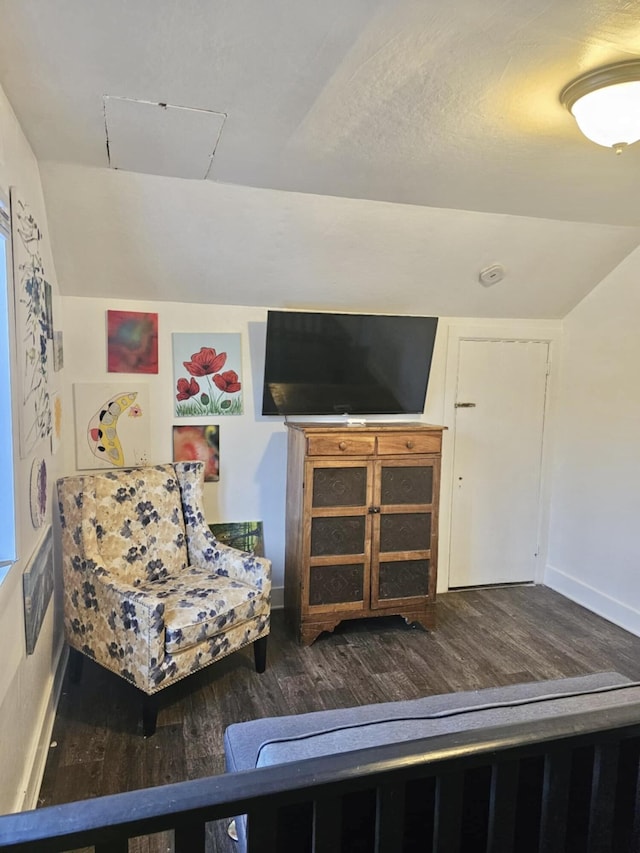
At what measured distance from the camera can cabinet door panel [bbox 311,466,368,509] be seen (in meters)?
3.15

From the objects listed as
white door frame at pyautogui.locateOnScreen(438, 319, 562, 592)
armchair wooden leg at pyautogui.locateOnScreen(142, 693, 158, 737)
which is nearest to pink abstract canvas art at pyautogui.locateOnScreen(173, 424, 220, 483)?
armchair wooden leg at pyautogui.locateOnScreen(142, 693, 158, 737)

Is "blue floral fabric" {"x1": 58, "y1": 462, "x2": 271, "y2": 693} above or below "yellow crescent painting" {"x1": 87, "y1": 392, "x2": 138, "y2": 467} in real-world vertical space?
below

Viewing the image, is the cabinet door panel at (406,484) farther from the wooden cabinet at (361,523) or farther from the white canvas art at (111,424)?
the white canvas art at (111,424)

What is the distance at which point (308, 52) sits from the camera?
1.59 m

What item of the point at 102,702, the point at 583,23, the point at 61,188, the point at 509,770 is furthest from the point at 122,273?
the point at 509,770

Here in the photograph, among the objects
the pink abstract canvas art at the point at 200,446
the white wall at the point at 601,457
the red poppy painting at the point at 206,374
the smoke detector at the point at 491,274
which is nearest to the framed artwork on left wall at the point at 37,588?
the pink abstract canvas art at the point at 200,446

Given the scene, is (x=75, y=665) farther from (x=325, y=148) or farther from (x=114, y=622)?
(x=325, y=148)

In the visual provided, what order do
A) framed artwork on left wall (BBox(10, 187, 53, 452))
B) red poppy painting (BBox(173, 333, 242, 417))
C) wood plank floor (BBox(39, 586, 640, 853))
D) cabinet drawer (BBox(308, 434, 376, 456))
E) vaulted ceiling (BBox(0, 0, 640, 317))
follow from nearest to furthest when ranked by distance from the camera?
vaulted ceiling (BBox(0, 0, 640, 317)) → framed artwork on left wall (BBox(10, 187, 53, 452)) → wood plank floor (BBox(39, 586, 640, 853)) → cabinet drawer (BBox(308, 434, 376, 456)) → red poppy painting (BBox(173, 333, 242, 417))

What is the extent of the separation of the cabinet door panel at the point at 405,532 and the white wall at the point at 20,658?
1792 millimetres

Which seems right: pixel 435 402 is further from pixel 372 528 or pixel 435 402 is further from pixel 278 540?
pixel 278 540

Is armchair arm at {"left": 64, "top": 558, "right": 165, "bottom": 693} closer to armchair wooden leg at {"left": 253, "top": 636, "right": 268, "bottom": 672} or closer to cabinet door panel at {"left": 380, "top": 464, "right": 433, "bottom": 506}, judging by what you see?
armchair wooden leg at {"left": 253, "top": 636, "right": 268, "bottom": 672}

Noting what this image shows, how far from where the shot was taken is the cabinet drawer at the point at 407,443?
324 centimetres

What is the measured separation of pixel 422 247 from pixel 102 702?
9.26 ft

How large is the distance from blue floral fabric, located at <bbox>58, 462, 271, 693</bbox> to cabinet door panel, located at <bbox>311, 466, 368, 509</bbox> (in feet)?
1.68
